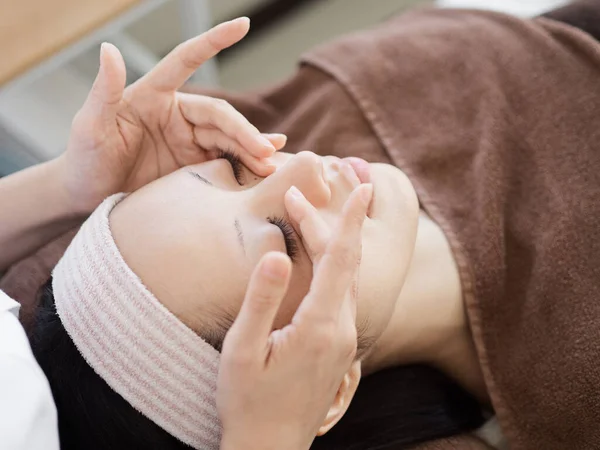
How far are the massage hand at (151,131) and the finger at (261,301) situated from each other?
0.24 metres

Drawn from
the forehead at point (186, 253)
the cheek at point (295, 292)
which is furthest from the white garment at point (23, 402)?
the cheek at point (295, 292)

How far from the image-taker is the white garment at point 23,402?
1.96 feet

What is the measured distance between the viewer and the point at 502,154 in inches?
38.0

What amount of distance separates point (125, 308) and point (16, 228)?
1.14 ft

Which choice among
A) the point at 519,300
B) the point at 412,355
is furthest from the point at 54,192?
the point at 519,300

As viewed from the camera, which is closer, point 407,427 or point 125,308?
point 125,308

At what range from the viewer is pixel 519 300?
0.89m

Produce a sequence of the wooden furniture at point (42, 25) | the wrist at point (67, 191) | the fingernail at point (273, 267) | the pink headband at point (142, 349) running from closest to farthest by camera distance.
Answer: the fingernail at point (273, 267), the pink headband at point (142, 349), the wrist at point (67, 191), the wooden furniture at point (42, 25)

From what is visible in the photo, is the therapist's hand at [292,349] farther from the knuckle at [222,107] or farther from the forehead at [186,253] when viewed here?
the knuckle at [222,107]

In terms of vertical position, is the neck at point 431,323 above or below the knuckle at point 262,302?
below

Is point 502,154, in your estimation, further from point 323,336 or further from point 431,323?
point 323,336

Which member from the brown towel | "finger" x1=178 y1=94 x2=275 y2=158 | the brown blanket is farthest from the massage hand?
the brown towel

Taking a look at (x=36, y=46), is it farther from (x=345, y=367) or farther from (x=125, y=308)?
(x=345, y=367)

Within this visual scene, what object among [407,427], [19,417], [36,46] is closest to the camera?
[19,417]
